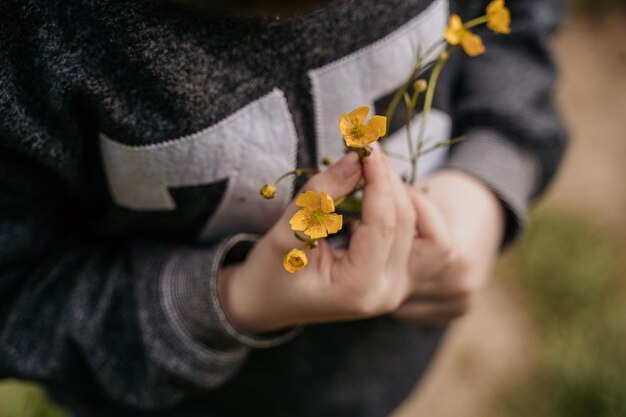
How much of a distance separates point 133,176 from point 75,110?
8 cm

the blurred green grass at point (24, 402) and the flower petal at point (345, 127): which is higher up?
the flower petal at point (345, 127)

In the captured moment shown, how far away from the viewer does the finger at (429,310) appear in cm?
67

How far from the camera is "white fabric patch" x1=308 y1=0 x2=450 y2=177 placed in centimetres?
54

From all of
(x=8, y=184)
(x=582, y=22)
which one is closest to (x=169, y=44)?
(x=8, y=184)

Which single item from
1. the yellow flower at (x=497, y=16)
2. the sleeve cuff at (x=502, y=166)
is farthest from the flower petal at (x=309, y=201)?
the sleeve cuff at (x=502, y=166)

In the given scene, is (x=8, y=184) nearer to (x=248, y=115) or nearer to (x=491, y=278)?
(x=248, y=115)

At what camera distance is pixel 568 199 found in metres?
1.76

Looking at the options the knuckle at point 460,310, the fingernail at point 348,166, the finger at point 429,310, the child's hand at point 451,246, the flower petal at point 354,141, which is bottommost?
the knuckle at point 460,310

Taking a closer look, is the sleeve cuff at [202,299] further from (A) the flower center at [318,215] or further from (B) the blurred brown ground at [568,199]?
(B) the blurred brown ground at [568,199]

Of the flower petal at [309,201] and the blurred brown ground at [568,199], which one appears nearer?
the flower petal at [309,201]

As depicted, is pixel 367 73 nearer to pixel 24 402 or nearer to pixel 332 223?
pixel 332 223

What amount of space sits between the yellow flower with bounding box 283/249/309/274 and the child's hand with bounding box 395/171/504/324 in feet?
0.55

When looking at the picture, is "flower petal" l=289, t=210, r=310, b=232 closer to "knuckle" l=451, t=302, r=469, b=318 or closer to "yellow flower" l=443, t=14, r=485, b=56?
"yellow flower" l=443, t=14, r=485, b=56

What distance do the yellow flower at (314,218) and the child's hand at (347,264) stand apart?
0.08 ft
